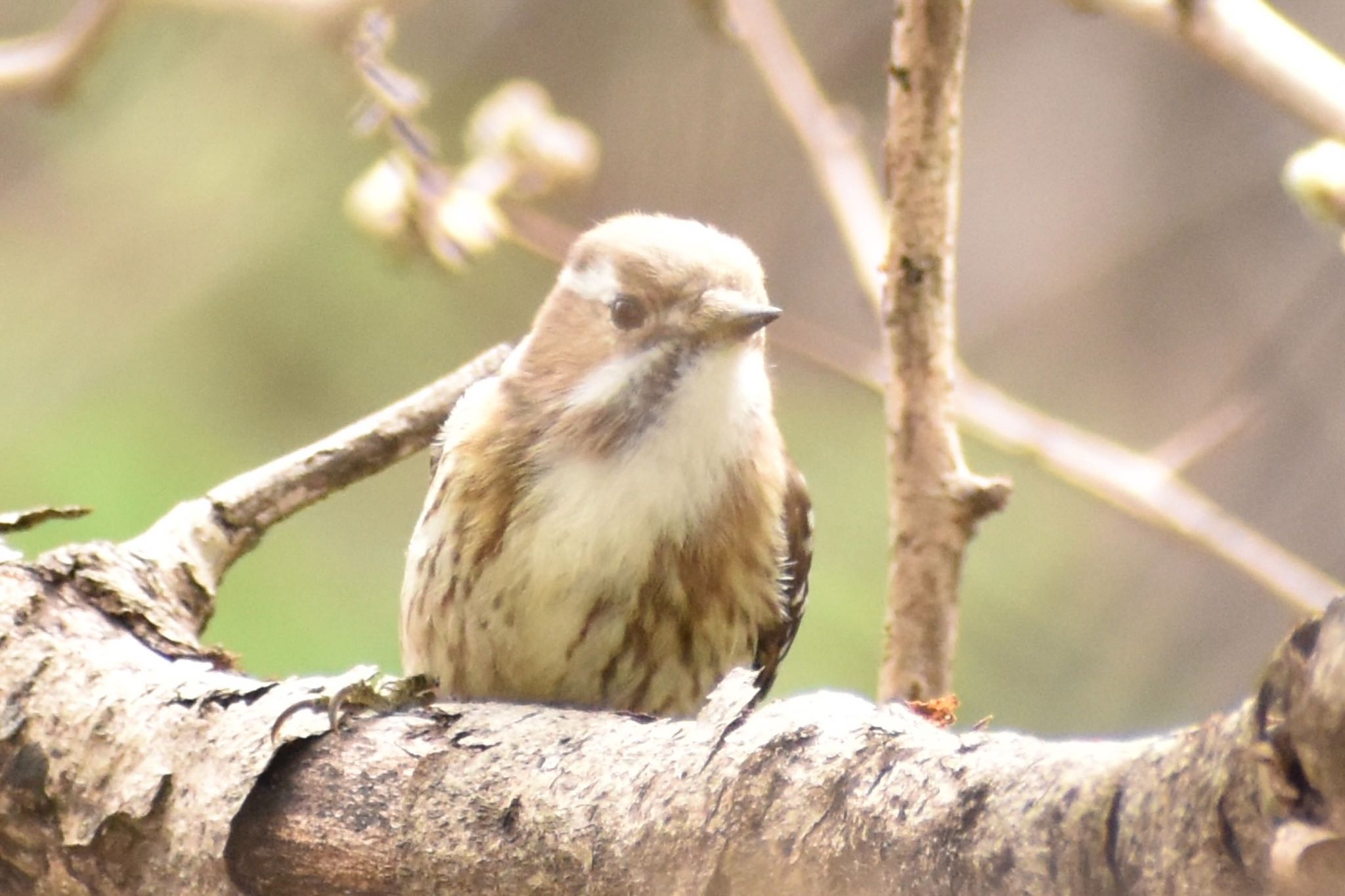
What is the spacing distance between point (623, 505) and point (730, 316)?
0.88 feet

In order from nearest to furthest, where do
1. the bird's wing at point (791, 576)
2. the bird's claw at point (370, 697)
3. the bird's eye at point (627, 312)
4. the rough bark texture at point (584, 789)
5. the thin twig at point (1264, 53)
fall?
the rough bark texture at point (584, 789), the bird's claw at point (370, 697), the thin twig at point (1264, 53), the bird's eye at point (627, 312), the bird's wing at point (791, 576)

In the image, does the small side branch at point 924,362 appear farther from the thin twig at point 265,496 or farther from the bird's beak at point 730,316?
the thin twig at point 265,496

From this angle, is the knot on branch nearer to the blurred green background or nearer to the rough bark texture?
the rough bark texture

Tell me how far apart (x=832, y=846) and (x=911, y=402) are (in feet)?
3.30

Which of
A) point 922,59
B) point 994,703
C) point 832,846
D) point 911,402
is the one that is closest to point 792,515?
point 911,402

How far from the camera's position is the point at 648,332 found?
202 cm

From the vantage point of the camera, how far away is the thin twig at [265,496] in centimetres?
208

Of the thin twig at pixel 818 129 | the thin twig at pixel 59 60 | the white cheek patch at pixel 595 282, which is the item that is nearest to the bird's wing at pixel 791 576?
the white cheek patch at pixel 595 282

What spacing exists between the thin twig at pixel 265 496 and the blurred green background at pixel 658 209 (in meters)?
2.17

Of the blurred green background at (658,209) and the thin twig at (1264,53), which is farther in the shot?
the blurred green background at (658,209)

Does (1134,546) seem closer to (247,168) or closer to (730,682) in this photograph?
(247,168)

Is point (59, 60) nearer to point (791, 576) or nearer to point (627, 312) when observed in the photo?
point (627, 312)

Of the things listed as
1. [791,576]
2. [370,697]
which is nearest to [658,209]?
[791,576]

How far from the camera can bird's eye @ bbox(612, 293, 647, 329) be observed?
2.04 metres
